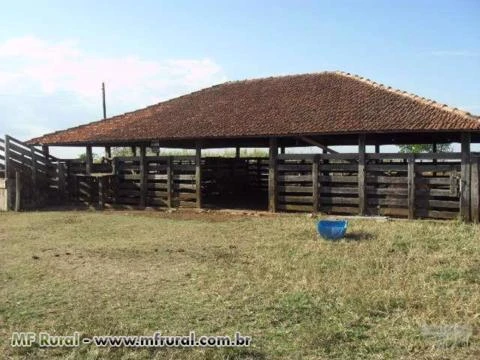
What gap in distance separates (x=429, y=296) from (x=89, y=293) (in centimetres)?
420

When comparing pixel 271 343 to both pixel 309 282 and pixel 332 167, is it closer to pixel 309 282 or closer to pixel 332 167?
pixel 309 282

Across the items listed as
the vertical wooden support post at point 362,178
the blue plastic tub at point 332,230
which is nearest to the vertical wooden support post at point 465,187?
the vertical wooden support post at point 362,178

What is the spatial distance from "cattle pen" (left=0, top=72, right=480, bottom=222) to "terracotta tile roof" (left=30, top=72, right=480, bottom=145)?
0.05m

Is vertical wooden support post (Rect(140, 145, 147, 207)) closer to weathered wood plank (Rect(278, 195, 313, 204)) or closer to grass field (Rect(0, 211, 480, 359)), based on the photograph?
weathered wood plank (Rect(278, 195, 313, 204))

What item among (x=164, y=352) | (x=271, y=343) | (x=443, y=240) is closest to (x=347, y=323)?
(x=271, y=343)

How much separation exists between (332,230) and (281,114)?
682 cm

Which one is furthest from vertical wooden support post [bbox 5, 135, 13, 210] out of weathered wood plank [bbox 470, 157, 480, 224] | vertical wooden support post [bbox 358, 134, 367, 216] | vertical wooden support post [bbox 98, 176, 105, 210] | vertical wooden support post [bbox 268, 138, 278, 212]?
weathered wood plank [bbox 470, 157, 480, 224]

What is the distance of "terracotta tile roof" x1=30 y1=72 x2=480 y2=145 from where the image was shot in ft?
46.2

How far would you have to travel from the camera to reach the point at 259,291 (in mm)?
6676

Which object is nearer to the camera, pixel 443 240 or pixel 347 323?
pixel 347 323

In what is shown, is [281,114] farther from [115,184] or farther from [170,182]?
[115,184]

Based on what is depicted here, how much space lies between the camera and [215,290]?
22.1 feet

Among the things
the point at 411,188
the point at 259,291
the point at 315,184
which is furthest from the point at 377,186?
the point at 259,291

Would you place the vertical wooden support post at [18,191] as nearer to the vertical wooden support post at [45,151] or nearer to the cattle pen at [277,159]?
the cattle pen at [277,159]
